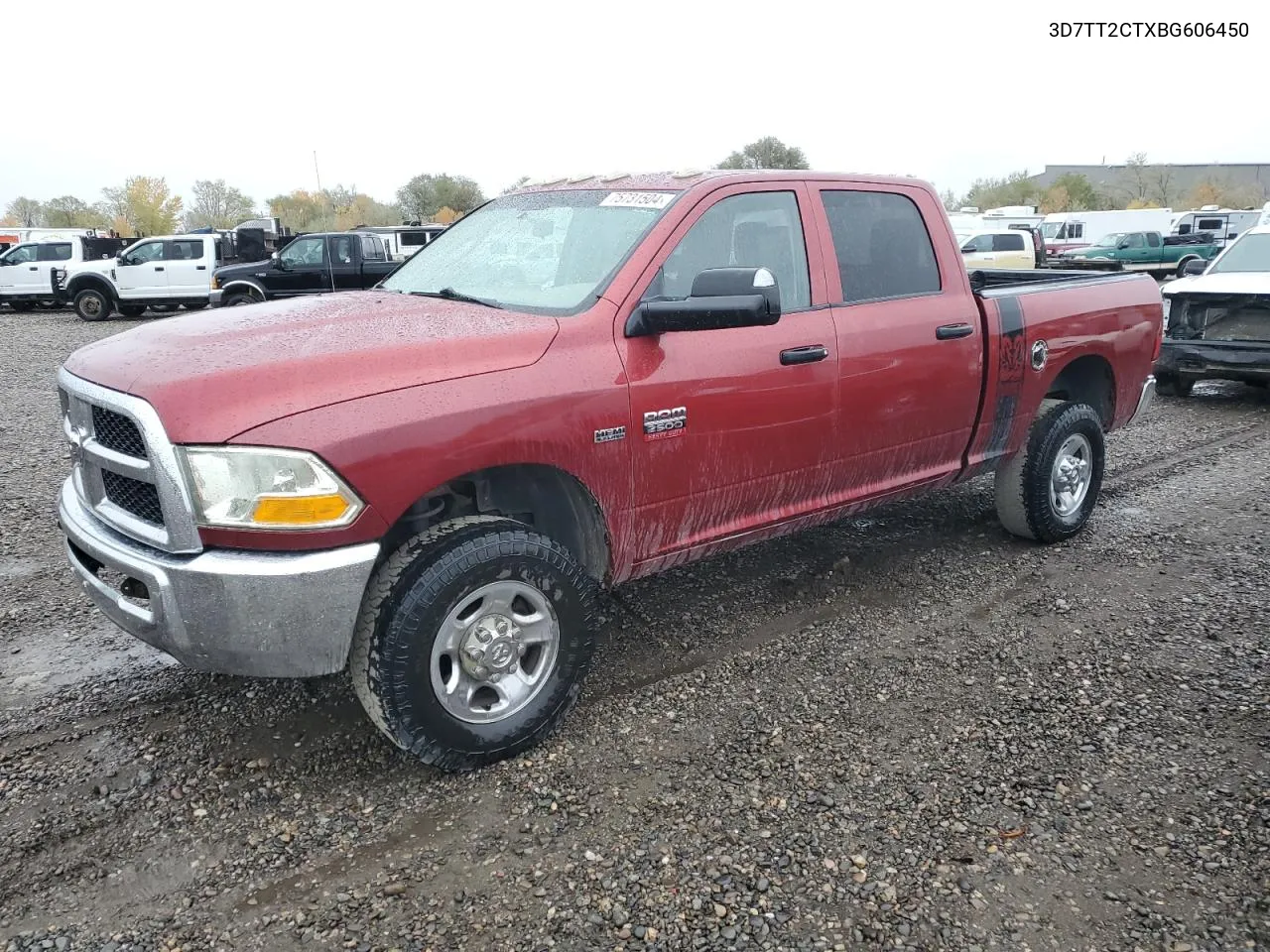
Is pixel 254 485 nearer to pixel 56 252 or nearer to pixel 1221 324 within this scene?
pixel 1221 324

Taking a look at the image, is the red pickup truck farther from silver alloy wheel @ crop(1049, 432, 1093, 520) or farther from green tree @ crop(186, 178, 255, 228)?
green tree @ crop(186, 178, 255, 228)

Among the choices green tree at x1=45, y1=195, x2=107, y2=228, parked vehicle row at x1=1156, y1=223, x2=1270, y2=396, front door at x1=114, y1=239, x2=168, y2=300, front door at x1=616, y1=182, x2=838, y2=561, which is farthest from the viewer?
green tree at x1=45, y1=195, x2=107, y2=228

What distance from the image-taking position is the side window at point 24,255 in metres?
21.7

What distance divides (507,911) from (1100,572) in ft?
11.8

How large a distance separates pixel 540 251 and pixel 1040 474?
2872 millimetres

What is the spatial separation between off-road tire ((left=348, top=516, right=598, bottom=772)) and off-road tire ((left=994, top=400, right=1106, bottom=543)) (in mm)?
2843

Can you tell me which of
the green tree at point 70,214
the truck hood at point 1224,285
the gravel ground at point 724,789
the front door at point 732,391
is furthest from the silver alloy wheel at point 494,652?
the green tree at point 70,214

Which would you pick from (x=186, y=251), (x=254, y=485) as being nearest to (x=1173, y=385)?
(x=254, y=485)

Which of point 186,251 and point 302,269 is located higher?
point 186,251

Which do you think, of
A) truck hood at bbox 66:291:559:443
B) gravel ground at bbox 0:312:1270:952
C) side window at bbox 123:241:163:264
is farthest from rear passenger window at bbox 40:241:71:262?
truck hood at bbox 66:291:559:443

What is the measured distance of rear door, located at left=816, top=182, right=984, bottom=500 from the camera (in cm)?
398

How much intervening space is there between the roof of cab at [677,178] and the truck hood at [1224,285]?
6242mm

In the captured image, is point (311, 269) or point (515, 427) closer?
point (515, 427)

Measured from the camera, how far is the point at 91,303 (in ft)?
65.6
